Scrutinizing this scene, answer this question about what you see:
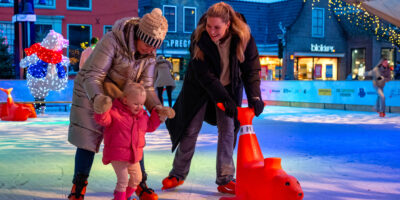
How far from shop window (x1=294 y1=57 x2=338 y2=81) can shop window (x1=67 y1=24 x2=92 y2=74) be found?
13.6 m

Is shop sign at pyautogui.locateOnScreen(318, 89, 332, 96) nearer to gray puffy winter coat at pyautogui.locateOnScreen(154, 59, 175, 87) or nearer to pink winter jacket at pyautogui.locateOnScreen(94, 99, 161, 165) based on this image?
gray puffy winter coat at pyautogui.locateOnScreen(154, 59, 175, 87)

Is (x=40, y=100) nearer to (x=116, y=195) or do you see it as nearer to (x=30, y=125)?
(x=30, y=125)

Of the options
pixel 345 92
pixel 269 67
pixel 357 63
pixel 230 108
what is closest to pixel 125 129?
pixel 230 108

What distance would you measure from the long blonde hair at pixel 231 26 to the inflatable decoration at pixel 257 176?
1.54 feet

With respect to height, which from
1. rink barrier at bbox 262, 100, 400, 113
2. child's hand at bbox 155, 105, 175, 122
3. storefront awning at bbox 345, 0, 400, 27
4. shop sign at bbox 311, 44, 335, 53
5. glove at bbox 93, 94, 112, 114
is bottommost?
rink barrier at bbox 262, 100, 400, 113

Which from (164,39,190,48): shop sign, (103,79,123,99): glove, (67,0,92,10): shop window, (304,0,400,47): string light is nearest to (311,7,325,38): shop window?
(304,0,400,47): string light

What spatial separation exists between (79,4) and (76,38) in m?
1.51

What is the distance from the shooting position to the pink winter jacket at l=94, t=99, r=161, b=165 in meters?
3.10

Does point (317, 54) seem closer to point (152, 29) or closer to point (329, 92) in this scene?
point (329, 92)

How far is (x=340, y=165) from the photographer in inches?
207

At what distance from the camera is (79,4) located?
22.8m

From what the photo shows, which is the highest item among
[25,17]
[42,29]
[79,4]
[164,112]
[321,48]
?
[79,4]

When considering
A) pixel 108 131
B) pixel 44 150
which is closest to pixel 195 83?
pixel 108 131

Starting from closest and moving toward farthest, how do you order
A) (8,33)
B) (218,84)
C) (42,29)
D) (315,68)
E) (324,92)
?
(218,84) < (324,92) < (8,33) < (42,29) < (315,68)
